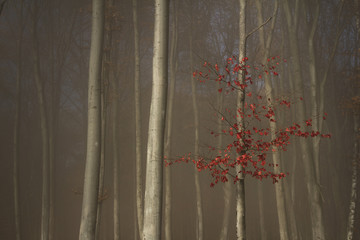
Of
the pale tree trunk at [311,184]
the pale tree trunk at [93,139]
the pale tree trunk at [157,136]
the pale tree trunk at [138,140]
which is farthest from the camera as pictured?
the pale tree trunk at [138,140]

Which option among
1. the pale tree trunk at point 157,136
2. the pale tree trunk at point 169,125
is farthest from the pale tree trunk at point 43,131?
the pale tree trunk at point 157,136

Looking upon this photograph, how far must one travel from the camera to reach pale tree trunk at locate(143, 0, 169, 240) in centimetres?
425

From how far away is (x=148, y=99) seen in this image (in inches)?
779

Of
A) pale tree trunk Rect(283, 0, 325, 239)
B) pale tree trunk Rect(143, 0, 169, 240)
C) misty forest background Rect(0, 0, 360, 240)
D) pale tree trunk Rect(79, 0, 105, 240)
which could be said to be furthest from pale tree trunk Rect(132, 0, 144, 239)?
pale tree trunk Rect(283, 0, 325, 239)

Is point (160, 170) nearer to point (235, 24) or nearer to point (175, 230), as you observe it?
point (235, 24)

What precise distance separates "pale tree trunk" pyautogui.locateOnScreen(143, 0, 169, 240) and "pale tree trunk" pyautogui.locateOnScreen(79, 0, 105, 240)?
1.24 meters

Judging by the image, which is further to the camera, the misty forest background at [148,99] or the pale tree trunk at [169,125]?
the misty forest background at [148,99]

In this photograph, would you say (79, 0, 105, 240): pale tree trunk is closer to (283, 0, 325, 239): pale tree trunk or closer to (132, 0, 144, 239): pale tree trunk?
(132, 0, 144, 239): pale tree trunk

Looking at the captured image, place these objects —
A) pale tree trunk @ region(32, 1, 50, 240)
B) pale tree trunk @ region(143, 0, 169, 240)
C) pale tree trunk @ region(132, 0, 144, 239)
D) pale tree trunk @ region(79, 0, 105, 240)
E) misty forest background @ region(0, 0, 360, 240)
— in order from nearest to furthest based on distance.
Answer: pale tree trunk @ region(143, 0, 169, 240) < pale tree trunk @ region(79, 0, 105, 240) < pale tree trunk @ region(132, 0, 144, 239) < pale tree trunk @ region(32, 1, 50, 240) < misty forest background @ region(0, 0, 360, 240)

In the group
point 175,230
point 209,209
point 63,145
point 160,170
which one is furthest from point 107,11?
point 209,209

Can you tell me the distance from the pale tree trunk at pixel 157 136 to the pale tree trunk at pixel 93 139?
124 centimetres

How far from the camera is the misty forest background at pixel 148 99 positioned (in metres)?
10.6

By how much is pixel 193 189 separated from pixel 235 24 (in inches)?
466

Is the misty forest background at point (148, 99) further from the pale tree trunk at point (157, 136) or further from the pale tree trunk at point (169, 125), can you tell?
the pale tree trunk at point (157, 136)
